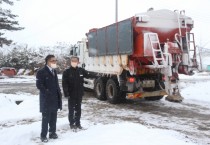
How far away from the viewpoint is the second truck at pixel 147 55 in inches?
476

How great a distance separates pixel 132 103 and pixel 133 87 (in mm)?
1665

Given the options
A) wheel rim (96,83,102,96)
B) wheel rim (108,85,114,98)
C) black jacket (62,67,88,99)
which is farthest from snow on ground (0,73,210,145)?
wheel rim (96,83,102,96)

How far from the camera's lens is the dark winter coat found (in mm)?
7457

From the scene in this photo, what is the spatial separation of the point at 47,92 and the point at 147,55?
5372mm

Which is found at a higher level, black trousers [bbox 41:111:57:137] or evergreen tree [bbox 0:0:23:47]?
evergreen tree [bbox 0:0:23:47]

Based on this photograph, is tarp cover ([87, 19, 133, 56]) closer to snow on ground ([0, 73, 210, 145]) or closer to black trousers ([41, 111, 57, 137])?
snow on ground ([0, 73, 210, 145])

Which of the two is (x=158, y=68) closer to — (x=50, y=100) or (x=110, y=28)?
(x=110, y=28)

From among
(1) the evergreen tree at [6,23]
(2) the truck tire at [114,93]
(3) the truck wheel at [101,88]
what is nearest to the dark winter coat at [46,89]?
(2) the truck tire at [114,93]

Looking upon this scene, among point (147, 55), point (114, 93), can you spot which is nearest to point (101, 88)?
point (114, 93)

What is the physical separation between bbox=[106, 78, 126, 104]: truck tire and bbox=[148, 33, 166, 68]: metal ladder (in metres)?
2.39

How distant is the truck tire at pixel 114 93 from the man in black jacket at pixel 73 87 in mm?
5236

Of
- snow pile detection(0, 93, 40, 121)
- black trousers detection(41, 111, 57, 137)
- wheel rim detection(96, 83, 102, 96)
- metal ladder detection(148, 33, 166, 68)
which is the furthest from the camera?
wheel rim detection(96, 83, 102, 96)

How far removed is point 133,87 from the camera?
13.1m

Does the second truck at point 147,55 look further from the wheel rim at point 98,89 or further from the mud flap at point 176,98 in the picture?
the wheel rim at point 98,89
